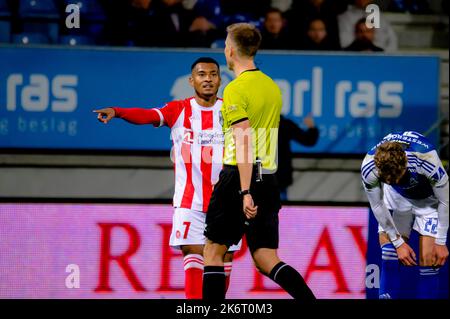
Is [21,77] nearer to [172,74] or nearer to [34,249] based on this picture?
[172,74]

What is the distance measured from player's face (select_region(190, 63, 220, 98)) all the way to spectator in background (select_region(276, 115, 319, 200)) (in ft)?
6.78

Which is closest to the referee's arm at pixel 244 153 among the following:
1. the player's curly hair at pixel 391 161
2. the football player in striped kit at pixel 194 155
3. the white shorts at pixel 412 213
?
the player's curly hair at pixel 391 161

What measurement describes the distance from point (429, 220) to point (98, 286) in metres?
2.33

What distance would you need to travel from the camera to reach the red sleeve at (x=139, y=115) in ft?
20.4

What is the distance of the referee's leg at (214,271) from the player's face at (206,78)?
1195 mm

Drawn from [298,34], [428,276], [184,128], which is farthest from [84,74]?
[428,276]

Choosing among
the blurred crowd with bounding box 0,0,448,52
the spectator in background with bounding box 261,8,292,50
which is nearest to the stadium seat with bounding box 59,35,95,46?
the blurred crowd with bounding box 0,0,448,52

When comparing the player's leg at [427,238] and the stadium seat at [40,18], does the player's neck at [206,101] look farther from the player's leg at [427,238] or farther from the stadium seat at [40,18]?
the stadium seat at [40,18]

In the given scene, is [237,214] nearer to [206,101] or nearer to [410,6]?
[206,101]

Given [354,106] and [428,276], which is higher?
[354,106]

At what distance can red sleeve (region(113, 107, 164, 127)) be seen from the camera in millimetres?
6203

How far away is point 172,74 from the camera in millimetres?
8797

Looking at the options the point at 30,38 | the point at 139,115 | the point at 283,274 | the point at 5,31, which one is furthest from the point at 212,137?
the point at 5,31

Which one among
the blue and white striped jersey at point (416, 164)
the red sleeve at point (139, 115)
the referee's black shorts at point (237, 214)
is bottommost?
the referee's black shorts at point (237, 214)
